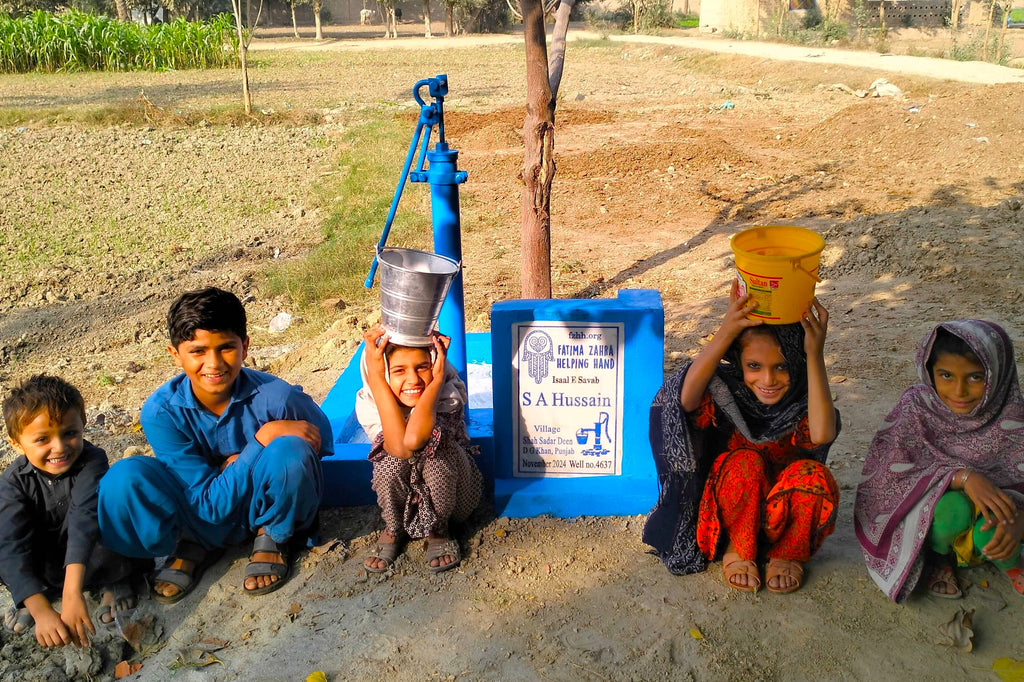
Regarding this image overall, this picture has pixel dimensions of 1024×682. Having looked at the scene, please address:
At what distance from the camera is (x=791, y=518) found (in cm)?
271

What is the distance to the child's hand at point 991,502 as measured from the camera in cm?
243

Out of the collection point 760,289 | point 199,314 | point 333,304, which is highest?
point 760,289

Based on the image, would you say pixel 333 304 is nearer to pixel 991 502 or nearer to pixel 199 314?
pixel 199 314

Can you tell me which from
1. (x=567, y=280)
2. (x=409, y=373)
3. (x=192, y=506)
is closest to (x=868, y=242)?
(x=567, y=280)

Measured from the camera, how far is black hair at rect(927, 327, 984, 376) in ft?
7.99

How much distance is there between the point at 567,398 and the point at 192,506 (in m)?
1.34

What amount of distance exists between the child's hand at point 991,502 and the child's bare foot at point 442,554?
1.60m

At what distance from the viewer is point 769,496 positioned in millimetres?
2703

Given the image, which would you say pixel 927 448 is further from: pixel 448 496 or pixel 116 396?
pixel 116 396

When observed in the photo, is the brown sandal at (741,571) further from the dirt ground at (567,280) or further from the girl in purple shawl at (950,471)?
the girl in purple shawl at (950,471)

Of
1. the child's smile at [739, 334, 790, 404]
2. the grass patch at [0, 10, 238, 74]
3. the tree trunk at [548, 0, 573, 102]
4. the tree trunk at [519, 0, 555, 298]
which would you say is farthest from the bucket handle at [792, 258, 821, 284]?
the grass patch at [0, 10, 238, 74]

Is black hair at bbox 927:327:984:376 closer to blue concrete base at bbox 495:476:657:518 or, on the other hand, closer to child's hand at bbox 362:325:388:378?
blue concrete base at bbox 495:476:657:518

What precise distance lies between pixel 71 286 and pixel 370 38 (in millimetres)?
31461

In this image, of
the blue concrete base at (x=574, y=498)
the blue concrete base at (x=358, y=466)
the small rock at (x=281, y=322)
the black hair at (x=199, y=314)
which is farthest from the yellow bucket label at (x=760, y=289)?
the small rock at (x=281, y=322)
